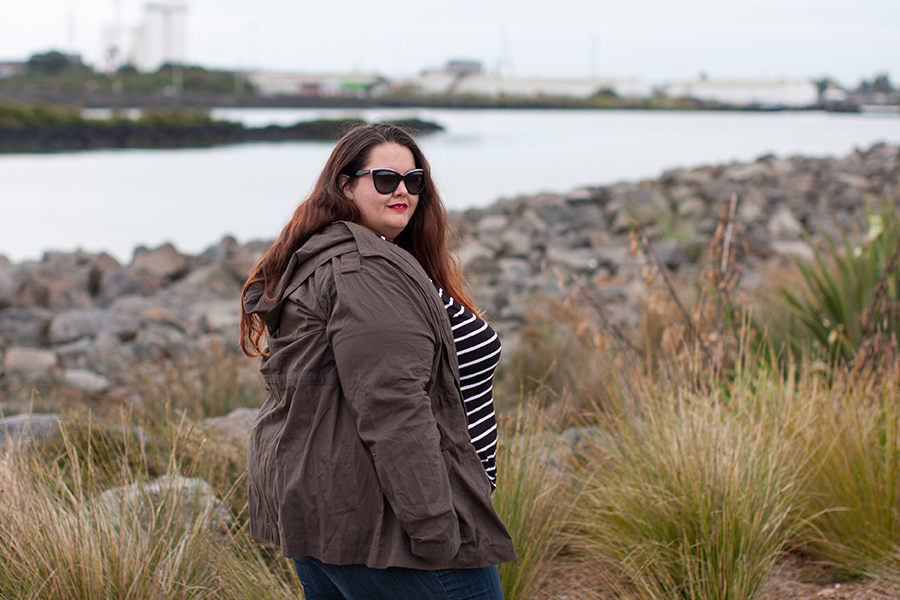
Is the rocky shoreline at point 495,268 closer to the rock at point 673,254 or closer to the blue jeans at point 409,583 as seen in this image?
the rock at point 673,254

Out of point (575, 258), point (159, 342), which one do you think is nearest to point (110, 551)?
point (159, 342)

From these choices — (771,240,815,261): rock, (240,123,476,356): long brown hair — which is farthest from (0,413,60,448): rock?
(771,240,815,261): rock

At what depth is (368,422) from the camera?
5.47 ft

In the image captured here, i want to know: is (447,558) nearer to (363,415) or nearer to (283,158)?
(363,415)

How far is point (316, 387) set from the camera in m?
1.76

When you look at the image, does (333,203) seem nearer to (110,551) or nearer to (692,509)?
(110,551)

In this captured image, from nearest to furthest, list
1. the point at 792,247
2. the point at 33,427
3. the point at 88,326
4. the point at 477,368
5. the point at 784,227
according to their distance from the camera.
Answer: the point at 477,368
the point at 33,427
the point at 88,326
the point at 792,247
the point at 784,227

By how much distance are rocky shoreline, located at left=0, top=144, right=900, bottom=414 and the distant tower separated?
103073mm

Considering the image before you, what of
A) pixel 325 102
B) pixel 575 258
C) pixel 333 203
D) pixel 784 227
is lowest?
pixel 575 258

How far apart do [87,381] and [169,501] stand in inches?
166

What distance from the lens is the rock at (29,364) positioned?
6969 mm

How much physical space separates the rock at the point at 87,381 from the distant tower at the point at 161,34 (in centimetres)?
11156

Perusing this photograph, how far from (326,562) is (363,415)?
36 cm

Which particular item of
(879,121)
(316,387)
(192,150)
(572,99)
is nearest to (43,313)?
(316,387)
